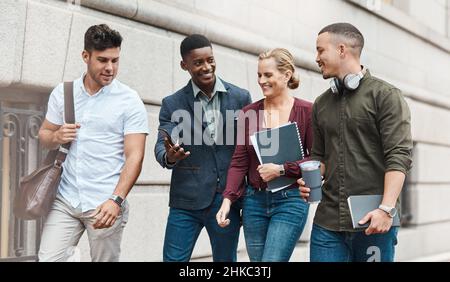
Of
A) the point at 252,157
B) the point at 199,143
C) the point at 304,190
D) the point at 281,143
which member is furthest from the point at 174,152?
the point at 304,190

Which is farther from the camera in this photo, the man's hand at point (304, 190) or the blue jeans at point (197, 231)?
the blue jeans at point (197, 231)

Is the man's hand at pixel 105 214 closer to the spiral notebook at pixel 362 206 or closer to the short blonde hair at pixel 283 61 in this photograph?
the short blonde hair at pixel 283 61

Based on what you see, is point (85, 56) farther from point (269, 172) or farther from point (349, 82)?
point (349, 82)

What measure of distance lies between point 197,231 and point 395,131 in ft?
5.66

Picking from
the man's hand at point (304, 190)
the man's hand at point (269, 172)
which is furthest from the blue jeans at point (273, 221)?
the man's hand at point (304, 190)

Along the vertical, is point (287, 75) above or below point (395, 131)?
above

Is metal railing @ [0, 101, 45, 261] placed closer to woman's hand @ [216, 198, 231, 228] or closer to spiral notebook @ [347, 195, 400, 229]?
woman's hand @ [216, 198, 231, 228]

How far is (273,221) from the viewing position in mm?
5176

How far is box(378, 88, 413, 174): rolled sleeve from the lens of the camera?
4.43 meters

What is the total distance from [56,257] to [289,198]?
1.48 meters

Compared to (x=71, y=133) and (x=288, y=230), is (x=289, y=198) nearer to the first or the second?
(x=288, y=230)

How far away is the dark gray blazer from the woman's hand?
242 mm

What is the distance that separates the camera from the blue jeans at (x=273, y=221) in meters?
5.16

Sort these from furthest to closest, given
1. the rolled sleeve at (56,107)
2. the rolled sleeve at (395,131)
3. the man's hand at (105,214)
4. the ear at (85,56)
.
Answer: the ear at (85,56), the rolled sleeve at (56,107), the man's hand at (105,214), the rolled sleeve at (395,131)
